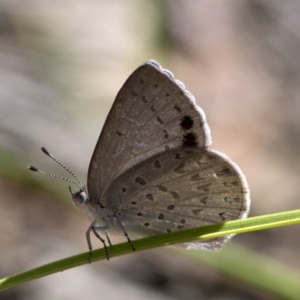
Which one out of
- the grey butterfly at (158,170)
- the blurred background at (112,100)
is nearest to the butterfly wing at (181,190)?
the grey butterfly at (158,170)

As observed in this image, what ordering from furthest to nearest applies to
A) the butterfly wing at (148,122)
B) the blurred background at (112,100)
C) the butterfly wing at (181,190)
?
1. the blurred background at (112,100)
2. the butterfly wing at (181,190)
3. the butterfly wing at (148,122)

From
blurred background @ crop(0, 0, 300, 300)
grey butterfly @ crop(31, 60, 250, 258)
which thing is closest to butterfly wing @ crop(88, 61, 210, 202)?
grey butterfly @ crop(31, 60, 250, 258)

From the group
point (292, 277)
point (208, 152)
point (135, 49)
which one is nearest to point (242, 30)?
point (135, 49)

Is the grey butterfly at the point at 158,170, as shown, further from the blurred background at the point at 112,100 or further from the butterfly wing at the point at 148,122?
the blurred background at the point at 112,100

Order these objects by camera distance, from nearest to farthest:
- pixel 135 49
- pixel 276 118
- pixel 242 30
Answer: pixel 276 118
pixel 135 49
pixel 242 30

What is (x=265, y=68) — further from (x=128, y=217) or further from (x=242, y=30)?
(x=128, y=217)

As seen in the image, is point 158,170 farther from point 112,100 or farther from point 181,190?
point 112,100

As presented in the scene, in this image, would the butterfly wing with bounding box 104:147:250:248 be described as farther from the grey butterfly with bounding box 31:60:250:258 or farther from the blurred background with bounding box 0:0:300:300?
the blurred background with bounding box 0:0:300:300

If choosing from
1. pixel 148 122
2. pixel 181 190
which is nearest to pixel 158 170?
pixel 181 190
